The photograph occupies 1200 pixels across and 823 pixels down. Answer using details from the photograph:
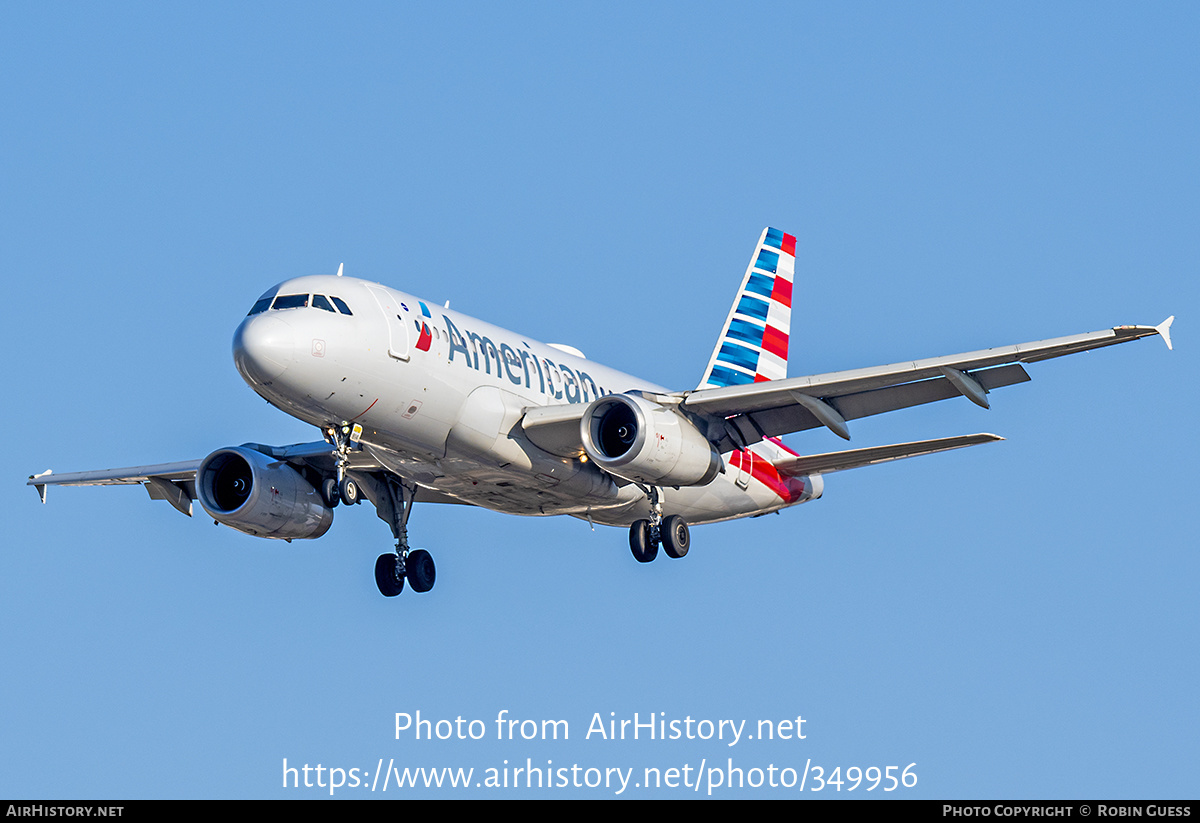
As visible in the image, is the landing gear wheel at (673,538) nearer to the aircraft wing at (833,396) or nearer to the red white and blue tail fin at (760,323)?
the aircraft wing at (833,396)

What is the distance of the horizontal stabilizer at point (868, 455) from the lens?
1439 inches

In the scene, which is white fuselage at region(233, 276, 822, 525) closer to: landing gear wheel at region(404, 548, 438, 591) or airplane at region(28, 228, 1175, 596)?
airplane at region(28, 228, 1175, 596)

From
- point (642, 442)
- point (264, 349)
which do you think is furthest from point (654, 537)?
point (264, 349)

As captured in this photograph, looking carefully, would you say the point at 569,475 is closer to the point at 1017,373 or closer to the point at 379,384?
the point at 379,384

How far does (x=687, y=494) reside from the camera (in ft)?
133

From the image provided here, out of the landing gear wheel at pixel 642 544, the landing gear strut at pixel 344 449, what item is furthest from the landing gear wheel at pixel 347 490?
the landing gear wheel at pixel 642 544

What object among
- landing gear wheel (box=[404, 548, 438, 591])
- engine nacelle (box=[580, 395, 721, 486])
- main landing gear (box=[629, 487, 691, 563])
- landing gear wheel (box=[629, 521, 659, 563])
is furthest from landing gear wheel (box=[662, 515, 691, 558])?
landing gear wheel (box=[404, 548, 438, 591])

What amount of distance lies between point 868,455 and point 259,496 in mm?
14486

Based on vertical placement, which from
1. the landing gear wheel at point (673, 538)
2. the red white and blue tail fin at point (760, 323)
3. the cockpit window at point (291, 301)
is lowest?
the landing gear wheel at point (673, 538)

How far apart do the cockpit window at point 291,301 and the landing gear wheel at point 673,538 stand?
33.9 feet

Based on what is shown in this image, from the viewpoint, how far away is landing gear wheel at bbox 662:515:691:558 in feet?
126

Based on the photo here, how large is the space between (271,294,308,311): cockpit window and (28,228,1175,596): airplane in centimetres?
4
